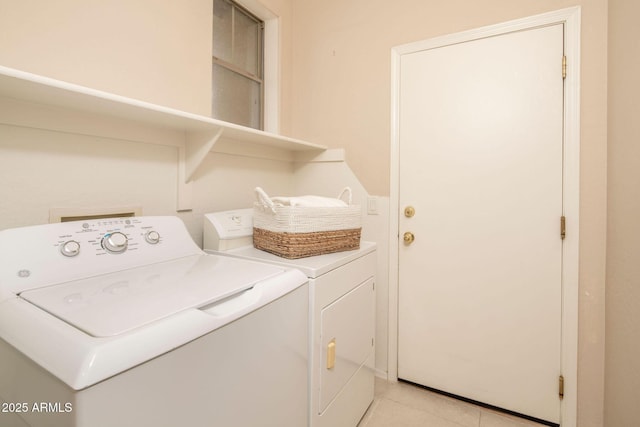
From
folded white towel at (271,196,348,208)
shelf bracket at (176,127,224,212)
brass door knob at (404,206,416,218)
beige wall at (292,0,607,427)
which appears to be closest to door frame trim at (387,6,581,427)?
beige wall at (292,0,607,427)

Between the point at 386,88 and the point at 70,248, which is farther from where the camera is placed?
the point at 386,88

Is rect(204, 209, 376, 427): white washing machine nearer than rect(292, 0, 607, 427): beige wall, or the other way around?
rect(204, 209, 376, 427): white washing machine

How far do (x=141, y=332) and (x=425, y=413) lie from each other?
1.65m

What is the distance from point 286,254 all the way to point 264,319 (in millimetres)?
420

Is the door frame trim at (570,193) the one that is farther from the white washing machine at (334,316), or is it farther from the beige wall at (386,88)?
the white washing machine at (334,316)

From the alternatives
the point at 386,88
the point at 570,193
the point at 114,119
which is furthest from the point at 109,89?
the point at 570,193

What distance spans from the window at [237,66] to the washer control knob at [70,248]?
3.79 feet

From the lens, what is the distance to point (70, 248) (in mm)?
900

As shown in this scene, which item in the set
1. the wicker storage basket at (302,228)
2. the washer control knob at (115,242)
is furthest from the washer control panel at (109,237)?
the wicker storage basket at (302,228)

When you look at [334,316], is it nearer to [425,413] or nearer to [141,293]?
[141,293]

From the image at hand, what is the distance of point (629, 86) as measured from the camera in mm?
1192

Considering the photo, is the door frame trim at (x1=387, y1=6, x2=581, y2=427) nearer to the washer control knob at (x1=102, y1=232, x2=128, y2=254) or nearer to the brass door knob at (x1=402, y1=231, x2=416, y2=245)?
the brass door knob at (x1=402, y1=231, x2=416, y2=245)

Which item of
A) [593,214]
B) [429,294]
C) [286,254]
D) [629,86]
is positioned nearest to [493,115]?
[629,86]

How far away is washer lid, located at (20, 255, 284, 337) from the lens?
23.7 inches
